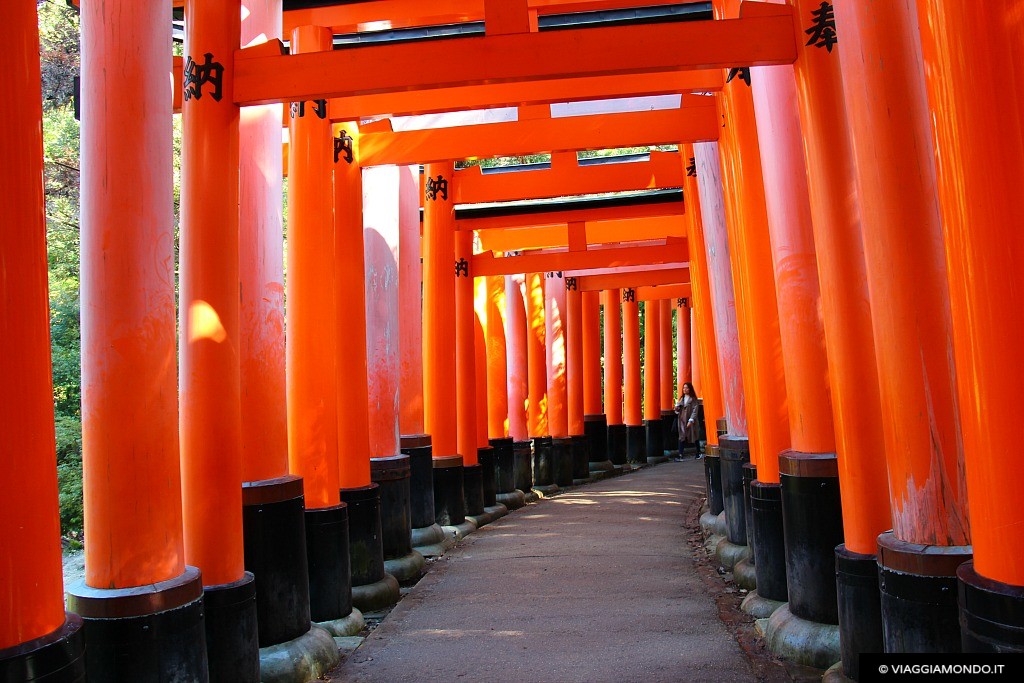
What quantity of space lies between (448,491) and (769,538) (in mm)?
5219

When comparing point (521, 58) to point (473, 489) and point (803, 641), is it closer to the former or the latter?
point (803, 641)

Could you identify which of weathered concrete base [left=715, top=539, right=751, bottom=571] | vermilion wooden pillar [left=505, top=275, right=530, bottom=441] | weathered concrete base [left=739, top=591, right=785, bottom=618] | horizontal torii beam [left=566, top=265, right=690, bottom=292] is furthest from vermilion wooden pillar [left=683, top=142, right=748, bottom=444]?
horizontal torii beam [left=566, top=265, right=690, bottom=292]

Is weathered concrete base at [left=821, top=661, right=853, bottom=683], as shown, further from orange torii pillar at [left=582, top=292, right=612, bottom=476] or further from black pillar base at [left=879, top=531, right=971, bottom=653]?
orange torii pillar at [left=582, top=292, right=612, bottom=476]

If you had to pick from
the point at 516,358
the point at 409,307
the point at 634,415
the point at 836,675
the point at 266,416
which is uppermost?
the point at 409,307

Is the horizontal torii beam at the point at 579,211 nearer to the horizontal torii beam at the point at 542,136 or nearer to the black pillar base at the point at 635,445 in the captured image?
the horizontal torii beam at the point at 542,136

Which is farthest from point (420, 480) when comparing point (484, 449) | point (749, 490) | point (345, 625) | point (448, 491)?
point (749, 490)

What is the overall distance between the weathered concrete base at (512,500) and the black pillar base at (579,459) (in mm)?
3334

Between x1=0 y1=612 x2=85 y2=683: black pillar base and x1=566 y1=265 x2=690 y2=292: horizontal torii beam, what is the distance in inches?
575

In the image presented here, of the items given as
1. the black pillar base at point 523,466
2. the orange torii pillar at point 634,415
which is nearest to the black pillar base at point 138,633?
the black pillar base at point 523,466

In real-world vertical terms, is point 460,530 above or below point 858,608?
below

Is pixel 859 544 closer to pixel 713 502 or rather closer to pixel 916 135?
pixel 916 135

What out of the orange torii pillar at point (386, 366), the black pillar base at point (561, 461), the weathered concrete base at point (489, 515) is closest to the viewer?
the orange torii pillar at point (386, 366)

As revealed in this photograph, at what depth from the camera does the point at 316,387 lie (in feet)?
21.8

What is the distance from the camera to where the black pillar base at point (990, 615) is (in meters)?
2.83
